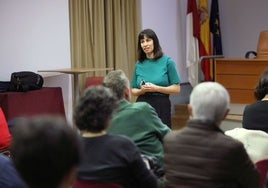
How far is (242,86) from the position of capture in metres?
6.21

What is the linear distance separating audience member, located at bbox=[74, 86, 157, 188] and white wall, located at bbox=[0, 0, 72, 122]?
12.3 feet

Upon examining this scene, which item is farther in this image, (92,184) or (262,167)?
(262,167)

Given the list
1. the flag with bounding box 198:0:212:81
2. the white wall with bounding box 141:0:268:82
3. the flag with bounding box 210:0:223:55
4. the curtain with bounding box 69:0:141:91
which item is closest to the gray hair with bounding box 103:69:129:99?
the curtain with bounding box 69:0:141:91

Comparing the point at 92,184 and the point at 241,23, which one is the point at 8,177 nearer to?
the point at 92,184

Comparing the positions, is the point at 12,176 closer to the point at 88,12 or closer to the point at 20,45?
the point at 20,45

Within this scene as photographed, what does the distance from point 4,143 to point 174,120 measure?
13.1 feet

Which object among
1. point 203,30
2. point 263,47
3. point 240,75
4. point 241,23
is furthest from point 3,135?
point 241,23

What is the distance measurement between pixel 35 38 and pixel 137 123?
367 centimetres

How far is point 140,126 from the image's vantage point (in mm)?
2559

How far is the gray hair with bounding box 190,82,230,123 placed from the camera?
2002 millimetres

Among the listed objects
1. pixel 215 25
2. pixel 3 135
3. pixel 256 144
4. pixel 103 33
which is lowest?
pixel 3 135

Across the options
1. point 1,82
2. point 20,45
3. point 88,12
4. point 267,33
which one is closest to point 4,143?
point 1,82

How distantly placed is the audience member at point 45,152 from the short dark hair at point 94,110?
919 mm

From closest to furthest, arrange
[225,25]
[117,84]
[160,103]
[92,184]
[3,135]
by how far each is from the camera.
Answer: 1. [92,184]
2. [117,84]
3. [3,135]
4. [160,103]
5. [225,25]
